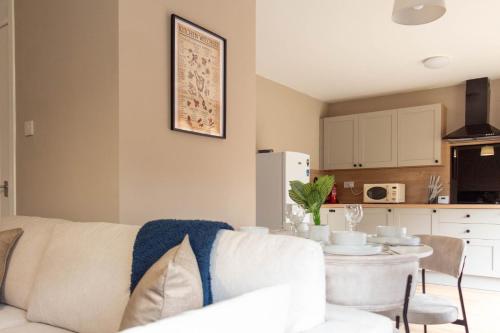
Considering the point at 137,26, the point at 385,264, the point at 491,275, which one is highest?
the point at 137,26

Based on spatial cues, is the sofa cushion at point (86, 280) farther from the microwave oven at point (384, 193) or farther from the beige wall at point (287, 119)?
the microwave oven at point (384, 193)

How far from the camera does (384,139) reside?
5484mm

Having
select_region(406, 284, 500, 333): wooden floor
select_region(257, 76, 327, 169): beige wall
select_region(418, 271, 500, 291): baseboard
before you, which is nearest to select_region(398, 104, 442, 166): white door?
select_region(257, 76, 327, 169): beige wall

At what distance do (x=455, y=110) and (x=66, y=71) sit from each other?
4787mm

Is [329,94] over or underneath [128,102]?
over

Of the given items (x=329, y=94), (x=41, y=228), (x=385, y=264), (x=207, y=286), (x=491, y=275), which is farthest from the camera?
(x=329, y=94)

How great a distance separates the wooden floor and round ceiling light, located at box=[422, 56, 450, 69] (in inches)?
97.8

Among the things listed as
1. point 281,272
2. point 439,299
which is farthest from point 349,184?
point 281,272

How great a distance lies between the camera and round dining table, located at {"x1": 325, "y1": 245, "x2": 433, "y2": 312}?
5.04 feet

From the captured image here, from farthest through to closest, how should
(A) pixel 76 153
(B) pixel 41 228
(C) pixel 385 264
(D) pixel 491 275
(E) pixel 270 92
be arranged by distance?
(E) pixel 270 92
(D) pixel 491 275
(A) pixel 76 153
(B) pixel 41 228
(C) pixel 385 264

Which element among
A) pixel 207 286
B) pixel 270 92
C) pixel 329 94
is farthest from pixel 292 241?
pixel 329 94

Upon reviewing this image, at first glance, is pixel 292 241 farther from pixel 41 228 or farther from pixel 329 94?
pixel 329 94

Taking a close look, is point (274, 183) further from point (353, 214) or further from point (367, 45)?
point (353, 214)

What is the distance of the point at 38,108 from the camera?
2.61 m
